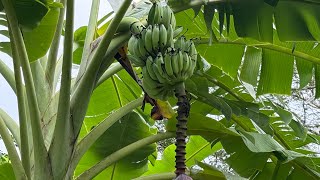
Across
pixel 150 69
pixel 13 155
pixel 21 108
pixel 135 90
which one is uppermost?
pixel 150 69

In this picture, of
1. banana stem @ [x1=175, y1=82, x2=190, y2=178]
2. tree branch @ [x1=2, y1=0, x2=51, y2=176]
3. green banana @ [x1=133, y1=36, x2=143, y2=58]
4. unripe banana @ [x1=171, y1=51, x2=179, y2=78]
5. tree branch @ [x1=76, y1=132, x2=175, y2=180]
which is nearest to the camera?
banana stem @ [x1=175, y1=82, x2=190, y2=178]

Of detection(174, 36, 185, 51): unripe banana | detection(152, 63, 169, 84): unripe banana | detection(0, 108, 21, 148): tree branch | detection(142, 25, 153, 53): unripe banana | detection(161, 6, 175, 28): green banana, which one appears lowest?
detection(0, 108, 21, 148): tree branch

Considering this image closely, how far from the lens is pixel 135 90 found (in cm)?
182

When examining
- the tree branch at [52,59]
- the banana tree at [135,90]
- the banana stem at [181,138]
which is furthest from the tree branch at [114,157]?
the banana stem at [181,138]

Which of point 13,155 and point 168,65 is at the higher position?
point 168,65

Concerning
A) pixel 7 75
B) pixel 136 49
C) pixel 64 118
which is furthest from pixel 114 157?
pixel 136 49

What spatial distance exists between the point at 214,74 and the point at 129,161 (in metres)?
0.46

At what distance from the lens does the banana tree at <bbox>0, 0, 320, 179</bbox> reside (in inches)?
43.6

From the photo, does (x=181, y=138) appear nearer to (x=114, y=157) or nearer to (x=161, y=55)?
(x=161, y=55)

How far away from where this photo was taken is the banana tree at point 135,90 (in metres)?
1.11

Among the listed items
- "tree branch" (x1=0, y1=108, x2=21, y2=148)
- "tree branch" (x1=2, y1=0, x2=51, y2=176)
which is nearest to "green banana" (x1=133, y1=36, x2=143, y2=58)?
"tree branch" (x1=2, y1=0, x2=51, y2=176)

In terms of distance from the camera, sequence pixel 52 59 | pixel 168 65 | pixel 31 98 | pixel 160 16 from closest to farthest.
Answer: pixel 168 65 < pixel 160 16 < pixel 31 98 < pixel 52 59

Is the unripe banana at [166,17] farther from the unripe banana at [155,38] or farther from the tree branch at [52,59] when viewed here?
the tree branch at [52,59]

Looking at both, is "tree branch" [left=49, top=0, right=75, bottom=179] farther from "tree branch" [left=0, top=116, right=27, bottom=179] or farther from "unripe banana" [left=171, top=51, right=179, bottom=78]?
"unripe banana" [left=171, top=51, right=179, bottom=78]
